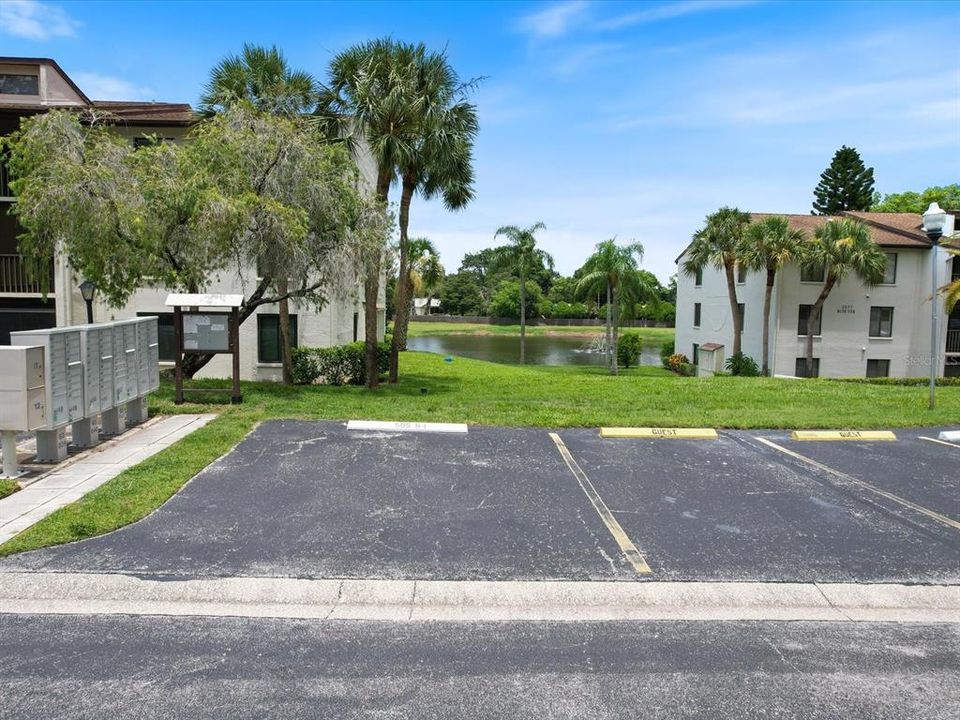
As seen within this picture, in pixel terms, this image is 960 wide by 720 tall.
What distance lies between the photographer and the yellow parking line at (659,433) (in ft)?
37.1

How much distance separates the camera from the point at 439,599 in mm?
5258

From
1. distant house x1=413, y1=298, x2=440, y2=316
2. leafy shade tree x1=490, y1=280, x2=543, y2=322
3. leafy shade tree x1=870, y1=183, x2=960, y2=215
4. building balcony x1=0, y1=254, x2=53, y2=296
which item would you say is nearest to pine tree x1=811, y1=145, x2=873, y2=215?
leafy shade tree x1=870, y1=183, x2=960, y2=215

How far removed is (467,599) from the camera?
17.3 ft

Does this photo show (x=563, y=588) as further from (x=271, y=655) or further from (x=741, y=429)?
(x=741, y=429)

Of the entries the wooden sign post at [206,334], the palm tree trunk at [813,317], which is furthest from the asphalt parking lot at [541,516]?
the palm tree trunk at [813,317]

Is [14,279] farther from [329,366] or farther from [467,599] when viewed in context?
[467,599]

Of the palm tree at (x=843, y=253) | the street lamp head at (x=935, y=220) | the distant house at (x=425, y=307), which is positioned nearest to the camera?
the street lamp head at (x=935, y=220)

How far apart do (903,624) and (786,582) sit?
0.83 metres

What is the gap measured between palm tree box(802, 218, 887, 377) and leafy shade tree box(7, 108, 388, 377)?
24.6 metres

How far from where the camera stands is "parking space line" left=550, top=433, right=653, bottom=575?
5914 millimetres

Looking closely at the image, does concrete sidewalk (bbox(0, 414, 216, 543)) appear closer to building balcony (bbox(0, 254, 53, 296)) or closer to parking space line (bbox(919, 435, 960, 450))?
parking space line (bbox(919, 435, 960, 450))

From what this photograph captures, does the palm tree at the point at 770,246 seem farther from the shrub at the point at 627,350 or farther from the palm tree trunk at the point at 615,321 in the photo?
the shrub at the point at 627,350

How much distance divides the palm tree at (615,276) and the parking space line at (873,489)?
87.6 feet

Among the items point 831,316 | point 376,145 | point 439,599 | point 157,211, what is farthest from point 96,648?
point 831,316
